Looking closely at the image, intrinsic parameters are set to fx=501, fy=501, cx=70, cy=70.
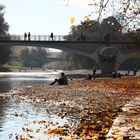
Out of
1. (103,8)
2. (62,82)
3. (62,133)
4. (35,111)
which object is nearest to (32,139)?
(62,133)

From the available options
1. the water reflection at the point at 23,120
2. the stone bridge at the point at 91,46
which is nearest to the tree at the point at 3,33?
the stone bridge at the point at 91,46

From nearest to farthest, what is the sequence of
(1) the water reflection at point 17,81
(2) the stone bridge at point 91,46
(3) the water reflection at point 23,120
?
(3) the water reflection at point 23,120 → (1) the water reflection at point 17,81 → (2) the stone bridge at point 91,46

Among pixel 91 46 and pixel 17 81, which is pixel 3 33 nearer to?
pixel 91 46

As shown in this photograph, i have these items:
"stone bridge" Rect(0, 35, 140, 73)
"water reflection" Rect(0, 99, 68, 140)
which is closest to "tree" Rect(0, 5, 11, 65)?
"stone bridge" Rect(0, 35, 140, 73)

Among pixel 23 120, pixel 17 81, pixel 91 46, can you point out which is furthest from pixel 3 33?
pixel 23 120

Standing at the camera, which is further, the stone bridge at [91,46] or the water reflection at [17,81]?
the stone bridge at [91,46]

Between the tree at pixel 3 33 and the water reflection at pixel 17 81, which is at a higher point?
the tree at pixel 3 33

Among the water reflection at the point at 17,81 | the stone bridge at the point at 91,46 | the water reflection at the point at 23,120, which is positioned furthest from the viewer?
the stone bridge at the point at 91,46

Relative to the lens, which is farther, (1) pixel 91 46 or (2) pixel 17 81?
(1) pixel 91 46

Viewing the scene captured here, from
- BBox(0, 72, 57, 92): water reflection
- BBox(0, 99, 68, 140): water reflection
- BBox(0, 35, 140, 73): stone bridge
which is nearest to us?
BBox(0, 99, 68, 140): water reflection

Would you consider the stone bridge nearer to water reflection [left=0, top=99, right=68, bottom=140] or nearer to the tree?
the tree

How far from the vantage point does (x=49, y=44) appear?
109m

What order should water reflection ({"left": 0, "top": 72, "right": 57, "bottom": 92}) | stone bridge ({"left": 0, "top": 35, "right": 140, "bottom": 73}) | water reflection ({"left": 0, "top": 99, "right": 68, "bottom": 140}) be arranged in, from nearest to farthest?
1. water reflection ({"left": 0, "top": 99, "right": 68, "bottom": 140})
2. water reflection ({"left": 0, "top": 72, "right": 57, "bottom": 92})
3. stone bridge ({"left": 0, "top": 35, "right": 140, "bottom": 73})

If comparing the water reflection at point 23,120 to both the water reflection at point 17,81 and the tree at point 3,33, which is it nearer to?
the water reflection at point 17,81
